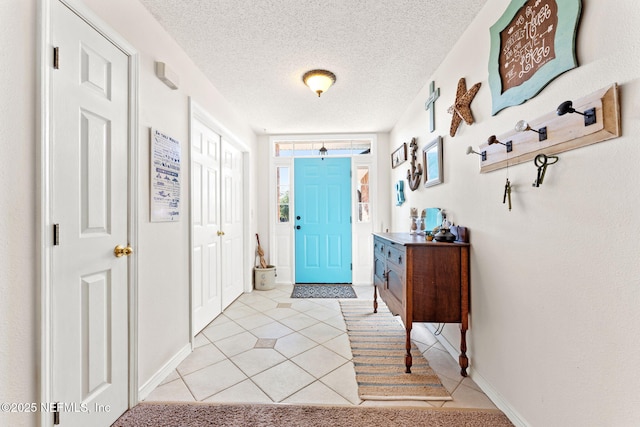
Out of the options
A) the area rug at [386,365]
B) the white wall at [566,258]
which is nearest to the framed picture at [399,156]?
the white wall at [566,258]

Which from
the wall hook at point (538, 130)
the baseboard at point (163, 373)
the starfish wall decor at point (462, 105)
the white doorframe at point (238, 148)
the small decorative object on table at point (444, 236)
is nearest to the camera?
the wall hook at point (538, 130)

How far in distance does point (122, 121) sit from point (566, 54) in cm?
210

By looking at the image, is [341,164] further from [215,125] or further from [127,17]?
[127,17]

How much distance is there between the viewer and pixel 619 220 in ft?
2.87

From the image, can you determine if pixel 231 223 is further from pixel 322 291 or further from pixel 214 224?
pixel 322 291

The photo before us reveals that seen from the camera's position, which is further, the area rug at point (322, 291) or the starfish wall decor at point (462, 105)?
the area rug at point (322, 291)

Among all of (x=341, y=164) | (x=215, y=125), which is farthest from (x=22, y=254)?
(x=341, y=164)

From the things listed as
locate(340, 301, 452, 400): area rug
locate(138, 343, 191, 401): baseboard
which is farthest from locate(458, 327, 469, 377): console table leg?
locate(138, 343, 191, 401): baseboard

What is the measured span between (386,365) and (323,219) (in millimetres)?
2517

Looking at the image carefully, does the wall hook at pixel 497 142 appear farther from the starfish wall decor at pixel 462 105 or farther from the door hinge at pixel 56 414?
the door hinge at pixel 56 414

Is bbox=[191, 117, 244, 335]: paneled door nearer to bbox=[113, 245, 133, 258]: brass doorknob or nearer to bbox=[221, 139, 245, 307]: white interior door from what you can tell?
bbox=[221, 139, 245, 307]: white interior door

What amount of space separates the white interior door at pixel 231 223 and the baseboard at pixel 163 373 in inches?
38.7

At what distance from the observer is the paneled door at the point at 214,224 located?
2447 millimetres

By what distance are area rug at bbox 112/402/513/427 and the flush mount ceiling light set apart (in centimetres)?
240
